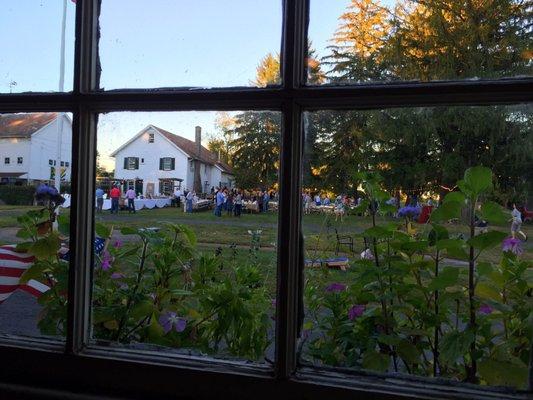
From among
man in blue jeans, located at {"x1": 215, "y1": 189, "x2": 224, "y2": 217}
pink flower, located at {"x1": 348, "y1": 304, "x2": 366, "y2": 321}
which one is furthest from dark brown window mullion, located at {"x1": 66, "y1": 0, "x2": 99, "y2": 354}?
pink flower, located at {"x1": 348, "y1": 304, "x2": 366, "y2": 321}

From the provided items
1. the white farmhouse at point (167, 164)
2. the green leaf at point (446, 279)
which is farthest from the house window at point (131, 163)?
the green leaf at point (446, 279)

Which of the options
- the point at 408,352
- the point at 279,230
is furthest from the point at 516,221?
the point at 279,230

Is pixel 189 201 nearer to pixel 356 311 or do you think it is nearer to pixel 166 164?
pixel 166 164

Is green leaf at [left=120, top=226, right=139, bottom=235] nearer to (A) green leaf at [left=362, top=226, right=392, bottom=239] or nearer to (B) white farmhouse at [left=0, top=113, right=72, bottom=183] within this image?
(B) white farmhouse at [left=0, top=113, right=72, bottom=183]

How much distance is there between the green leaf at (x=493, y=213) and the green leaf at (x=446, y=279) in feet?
0.33

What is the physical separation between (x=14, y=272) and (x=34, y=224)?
0.11 m

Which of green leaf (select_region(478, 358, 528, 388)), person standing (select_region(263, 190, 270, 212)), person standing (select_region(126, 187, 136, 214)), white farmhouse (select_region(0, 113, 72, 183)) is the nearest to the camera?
green leaf (select_region(478, 358, 528, 388))

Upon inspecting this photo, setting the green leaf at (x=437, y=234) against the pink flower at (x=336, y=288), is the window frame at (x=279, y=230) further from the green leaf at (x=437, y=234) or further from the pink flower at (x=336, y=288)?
the green leaf at (x=437, y=234)

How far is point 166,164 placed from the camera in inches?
41.6

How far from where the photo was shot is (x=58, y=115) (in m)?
0.92

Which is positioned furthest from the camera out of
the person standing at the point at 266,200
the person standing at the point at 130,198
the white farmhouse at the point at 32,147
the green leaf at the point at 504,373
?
the person standing at the point at 130,198

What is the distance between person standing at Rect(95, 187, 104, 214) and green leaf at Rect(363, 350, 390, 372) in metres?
0.56

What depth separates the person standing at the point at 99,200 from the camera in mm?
917

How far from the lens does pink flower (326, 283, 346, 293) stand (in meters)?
0.88
